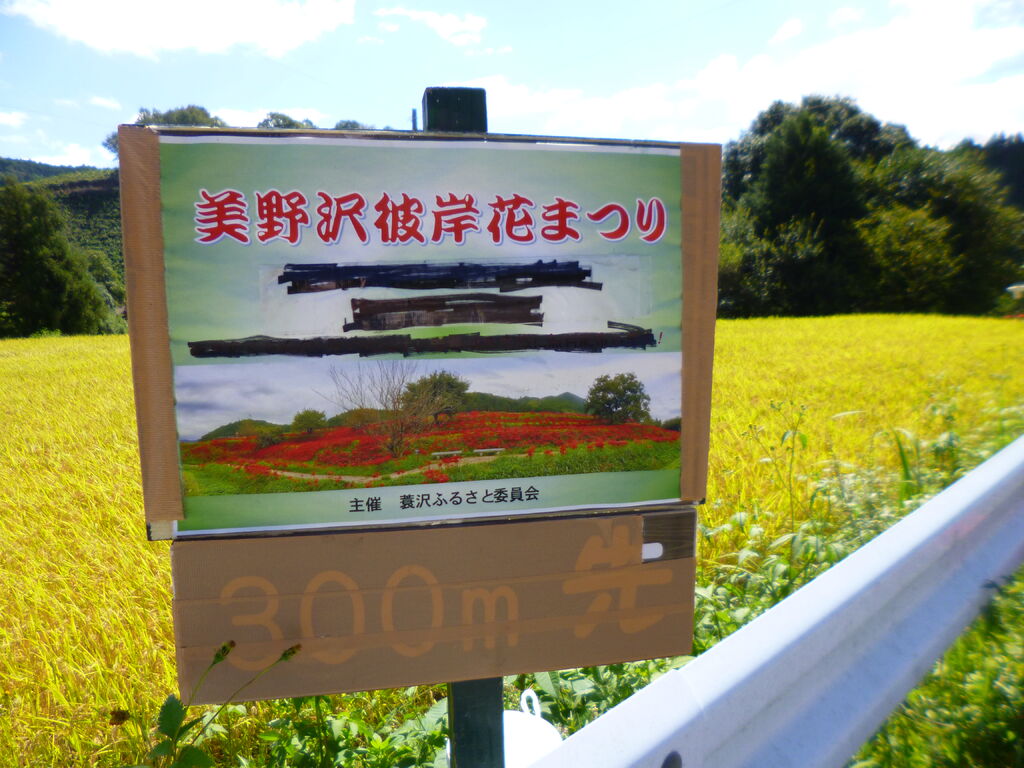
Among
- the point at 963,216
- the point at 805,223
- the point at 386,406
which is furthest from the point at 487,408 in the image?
the point at 963,216

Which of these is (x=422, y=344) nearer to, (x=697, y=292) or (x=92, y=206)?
(x=697, y=292)

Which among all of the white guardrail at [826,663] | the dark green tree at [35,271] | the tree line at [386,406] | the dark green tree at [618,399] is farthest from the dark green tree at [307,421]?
the dark green tree at [35,271]

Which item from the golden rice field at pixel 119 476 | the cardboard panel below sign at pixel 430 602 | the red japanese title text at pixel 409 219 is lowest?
the golden rice field at pixel 119 476

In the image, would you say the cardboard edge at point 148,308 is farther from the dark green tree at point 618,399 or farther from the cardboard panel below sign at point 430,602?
the dark green tree at point 618,399

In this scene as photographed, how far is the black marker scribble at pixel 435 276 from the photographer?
106 cm

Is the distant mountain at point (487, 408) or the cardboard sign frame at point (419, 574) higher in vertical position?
the distant mountain at point (487, 408)

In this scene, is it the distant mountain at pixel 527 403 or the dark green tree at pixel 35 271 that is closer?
the distant mountain at pixel 527 403

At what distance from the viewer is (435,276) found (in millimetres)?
1104

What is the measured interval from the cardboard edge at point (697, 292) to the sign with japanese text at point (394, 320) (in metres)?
0.02

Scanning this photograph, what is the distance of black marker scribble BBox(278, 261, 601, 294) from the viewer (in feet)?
3.49

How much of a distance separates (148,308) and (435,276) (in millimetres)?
479

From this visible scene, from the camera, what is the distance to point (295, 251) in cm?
106

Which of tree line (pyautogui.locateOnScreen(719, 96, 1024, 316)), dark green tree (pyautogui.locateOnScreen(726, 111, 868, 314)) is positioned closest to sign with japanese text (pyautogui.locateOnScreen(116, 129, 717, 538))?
tree line (pyautogui.locateOnScreen(719, 96, 1024, 316))

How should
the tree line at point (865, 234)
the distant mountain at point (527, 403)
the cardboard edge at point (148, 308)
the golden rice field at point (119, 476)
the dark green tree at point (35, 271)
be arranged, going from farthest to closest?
the dark green tree at point (35, 271) → the tree line at point (865, 234) → the golden rice field at point (119, 476) → the distant mountain at point (527, 403) → the cardboard edge at point (148, 308)
